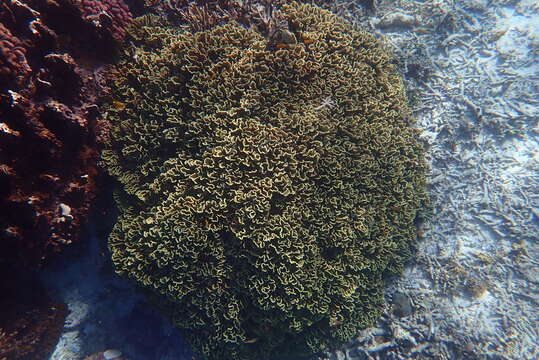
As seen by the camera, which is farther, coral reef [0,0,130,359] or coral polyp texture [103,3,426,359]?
coral polyp texture [103,3,426,359]

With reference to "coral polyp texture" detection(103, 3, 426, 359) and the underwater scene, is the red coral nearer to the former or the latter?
the underwater scene

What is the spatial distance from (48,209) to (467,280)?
7870mm

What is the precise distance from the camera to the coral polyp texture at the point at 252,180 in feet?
14.3

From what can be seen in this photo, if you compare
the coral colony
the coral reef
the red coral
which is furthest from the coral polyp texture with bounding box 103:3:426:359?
the coral reef

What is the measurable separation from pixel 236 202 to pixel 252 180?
401 mm

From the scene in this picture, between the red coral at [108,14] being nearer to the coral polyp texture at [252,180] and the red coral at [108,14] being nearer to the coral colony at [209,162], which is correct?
the coral colony at [209,162]

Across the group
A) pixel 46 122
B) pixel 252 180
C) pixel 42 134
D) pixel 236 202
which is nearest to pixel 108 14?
pixel 46 122

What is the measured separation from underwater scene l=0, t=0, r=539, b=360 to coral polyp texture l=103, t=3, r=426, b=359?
0.11 feet

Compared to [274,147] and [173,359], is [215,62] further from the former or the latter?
[173,359]

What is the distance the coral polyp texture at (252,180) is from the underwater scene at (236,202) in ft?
0.11

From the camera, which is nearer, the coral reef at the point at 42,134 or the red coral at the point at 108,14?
the coral reef at the point at 42,134

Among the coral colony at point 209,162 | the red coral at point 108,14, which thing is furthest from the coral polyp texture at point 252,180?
the red coral at point 108,14

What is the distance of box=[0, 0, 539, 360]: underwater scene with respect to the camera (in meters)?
4.30

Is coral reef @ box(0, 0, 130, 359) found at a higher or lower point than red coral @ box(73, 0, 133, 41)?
lower
